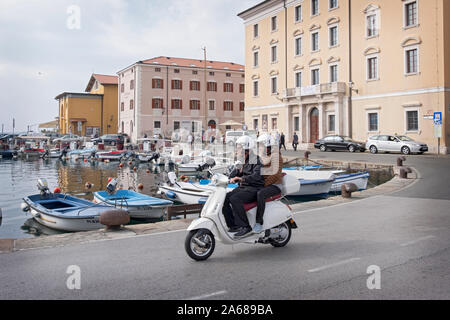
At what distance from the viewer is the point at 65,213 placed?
12.0 m

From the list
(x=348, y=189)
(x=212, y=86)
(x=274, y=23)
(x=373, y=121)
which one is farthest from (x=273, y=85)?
(x=348, y=189)

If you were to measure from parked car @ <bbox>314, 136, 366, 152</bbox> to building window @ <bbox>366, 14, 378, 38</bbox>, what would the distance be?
30.7 feet

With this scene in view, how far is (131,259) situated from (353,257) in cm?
324

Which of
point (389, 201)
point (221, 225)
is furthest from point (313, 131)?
point (221, 225)

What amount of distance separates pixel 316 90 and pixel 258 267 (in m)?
39.2

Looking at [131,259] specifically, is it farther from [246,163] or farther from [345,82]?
[345,82]

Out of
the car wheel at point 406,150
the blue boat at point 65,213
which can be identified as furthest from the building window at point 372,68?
the blue boat at point 65,213

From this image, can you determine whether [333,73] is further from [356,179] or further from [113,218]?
[113,218]

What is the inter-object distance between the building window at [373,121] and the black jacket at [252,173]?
34.4 metres

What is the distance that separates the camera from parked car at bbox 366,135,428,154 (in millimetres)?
32375

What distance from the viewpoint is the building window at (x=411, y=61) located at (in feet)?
115

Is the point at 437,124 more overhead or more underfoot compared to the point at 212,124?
more underfoot

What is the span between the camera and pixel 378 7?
124ft
